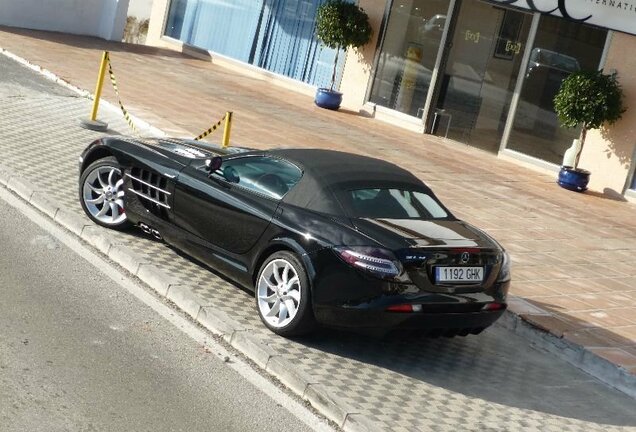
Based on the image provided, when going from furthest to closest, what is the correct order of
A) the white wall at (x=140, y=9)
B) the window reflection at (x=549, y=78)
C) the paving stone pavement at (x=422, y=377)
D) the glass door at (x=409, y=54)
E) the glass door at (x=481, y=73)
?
the white wall at (x=140, y=9)
the glass door at (x=409, y=54)
the glass door at (x=481, y=73)
the window reflection at (x=549, y=78)
the paving stone pavement at (x=422, y=377)

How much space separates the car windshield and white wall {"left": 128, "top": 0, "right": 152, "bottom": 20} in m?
26.0

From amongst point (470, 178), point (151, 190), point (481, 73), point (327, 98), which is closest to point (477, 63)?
point (481, 73)

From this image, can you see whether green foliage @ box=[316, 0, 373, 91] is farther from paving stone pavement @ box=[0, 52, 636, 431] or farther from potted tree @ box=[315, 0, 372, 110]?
paving stone pavement @ box=[0, 52, 636, 431]

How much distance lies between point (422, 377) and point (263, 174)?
2.24 meters

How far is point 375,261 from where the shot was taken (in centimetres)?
801

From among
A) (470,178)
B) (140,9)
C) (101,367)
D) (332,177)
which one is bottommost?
(101,367)

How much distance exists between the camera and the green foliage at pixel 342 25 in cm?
2219

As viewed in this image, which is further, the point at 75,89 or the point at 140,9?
the point at 140,9

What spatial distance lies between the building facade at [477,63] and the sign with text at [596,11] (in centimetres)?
2

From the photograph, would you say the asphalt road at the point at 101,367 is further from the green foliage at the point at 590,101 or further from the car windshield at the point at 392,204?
the green foliage at the point at 590,101

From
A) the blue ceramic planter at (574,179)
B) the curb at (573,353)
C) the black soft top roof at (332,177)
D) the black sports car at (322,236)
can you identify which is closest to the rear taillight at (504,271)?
the black sports car at (322,236)

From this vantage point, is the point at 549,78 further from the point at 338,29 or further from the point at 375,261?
the point at 375,261

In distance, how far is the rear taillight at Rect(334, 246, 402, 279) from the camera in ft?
26.2

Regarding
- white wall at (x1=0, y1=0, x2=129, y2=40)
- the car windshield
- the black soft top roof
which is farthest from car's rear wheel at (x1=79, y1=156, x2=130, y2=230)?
white wall at (x1=0, y1=0, x2=129, y2=40)
